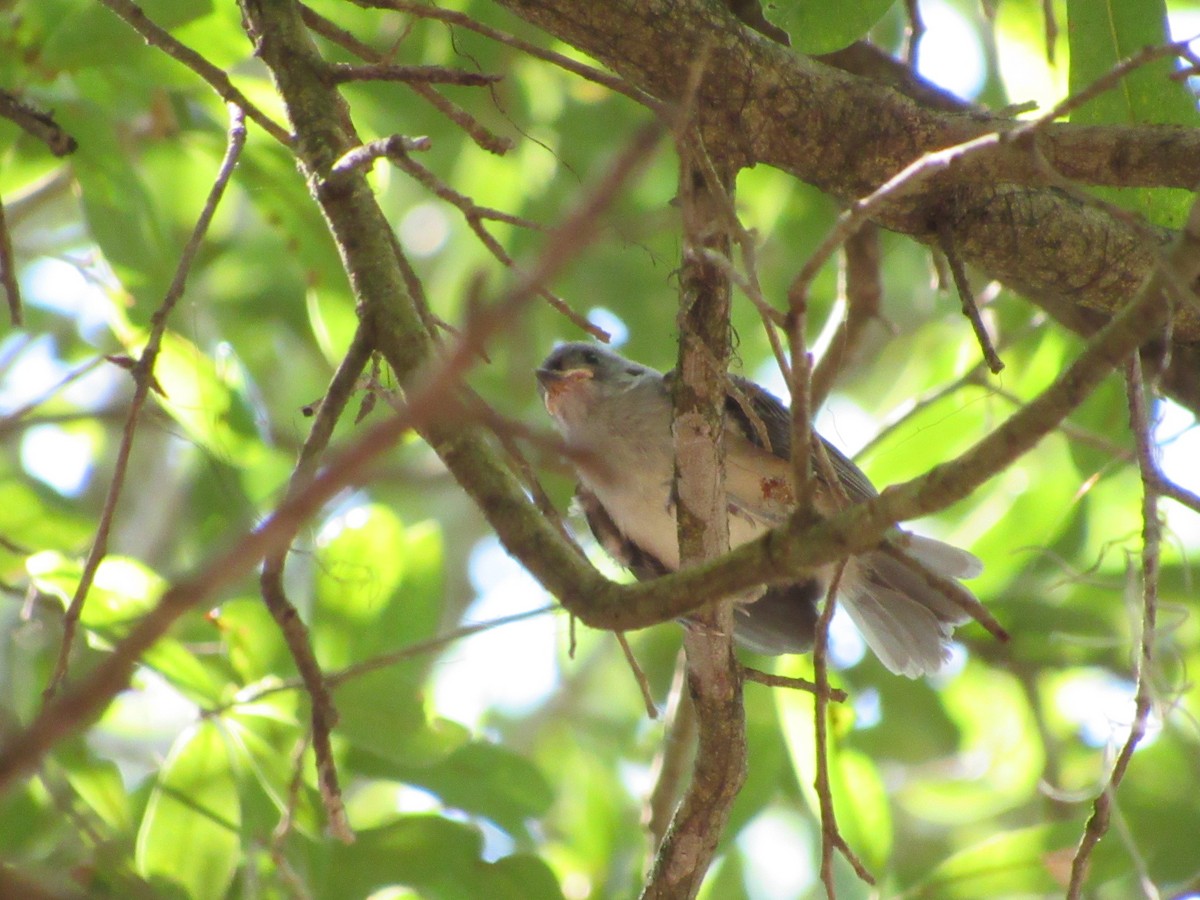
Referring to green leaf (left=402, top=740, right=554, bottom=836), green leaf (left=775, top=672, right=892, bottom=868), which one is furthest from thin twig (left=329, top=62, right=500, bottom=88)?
green leaf (left=775, top=672, right=892, bottom=868)

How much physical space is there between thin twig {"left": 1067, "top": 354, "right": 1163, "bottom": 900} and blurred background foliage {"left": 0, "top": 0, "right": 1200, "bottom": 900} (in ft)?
1.81

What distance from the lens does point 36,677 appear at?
12.8ft

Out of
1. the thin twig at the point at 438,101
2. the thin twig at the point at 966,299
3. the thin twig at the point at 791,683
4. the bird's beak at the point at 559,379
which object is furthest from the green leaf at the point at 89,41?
the thin twig at the point at 791,683

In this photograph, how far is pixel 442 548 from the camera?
360 cm

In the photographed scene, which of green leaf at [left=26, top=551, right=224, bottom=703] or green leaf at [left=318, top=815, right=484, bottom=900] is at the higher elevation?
green leaf at [left=26, top=551, right=224, bottom=703]

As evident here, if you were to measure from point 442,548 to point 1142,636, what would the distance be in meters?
2.06

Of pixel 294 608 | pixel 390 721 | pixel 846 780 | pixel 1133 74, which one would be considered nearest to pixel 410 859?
pixel 390 721

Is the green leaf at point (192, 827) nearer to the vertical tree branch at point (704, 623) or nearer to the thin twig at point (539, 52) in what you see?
the vertical tree branch at point (704, 623)

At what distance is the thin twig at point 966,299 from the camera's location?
6.94ft

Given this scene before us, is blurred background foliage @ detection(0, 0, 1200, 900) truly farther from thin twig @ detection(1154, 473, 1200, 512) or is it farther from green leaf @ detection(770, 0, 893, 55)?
thin twig @ detection(1154, 473, 1200, 512)

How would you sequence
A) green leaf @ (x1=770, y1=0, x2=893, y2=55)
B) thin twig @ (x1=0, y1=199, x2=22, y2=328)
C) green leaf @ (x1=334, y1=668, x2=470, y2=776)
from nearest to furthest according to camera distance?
thin twig @ (x1=0, y1=199, x2=22, y2=328), green leaf @ (x1=770, y1=0, x2=893, y2=55), green leaf @ (x1=334, y1=668, x2=470, y2=776)

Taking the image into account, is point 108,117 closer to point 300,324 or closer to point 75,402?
point 300,324

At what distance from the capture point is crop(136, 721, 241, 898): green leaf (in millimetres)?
2746

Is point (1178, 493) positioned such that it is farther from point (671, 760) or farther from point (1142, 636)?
point (671, 760)
